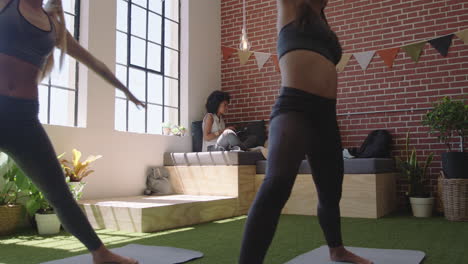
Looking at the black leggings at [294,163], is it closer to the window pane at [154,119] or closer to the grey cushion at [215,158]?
the grey cushion at [215,158]

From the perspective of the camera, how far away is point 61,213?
1715 millimetres

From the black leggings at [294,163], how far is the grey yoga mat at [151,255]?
771 mm

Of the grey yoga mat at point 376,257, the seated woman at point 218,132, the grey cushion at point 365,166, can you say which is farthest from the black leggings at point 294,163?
the seated woman at point 218,132

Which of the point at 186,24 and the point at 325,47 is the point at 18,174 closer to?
the point at 325,47

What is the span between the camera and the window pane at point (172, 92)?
5655 millimetres

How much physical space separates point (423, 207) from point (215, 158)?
2.16m

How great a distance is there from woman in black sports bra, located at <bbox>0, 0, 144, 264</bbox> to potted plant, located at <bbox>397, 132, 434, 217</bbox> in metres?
3.41

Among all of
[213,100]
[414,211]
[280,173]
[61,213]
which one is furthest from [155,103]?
[280,173]

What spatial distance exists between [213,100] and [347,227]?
2512 millimetres

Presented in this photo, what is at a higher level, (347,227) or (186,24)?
(186,24)

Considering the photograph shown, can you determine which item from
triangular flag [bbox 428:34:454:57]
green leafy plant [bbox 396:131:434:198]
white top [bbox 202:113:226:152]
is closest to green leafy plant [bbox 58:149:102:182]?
white top [bbox 202:113:226:152]

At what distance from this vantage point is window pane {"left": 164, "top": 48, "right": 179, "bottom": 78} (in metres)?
5.69

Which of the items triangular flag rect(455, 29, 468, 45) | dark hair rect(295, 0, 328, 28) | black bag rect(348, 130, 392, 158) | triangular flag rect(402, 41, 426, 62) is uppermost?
triangular flag rect(455, 29, 468, 45)

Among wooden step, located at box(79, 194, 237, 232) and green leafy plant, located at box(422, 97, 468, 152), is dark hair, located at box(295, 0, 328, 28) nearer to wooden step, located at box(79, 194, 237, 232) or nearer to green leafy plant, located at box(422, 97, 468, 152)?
wooden step, located at box(79, 194, 237, 232)
